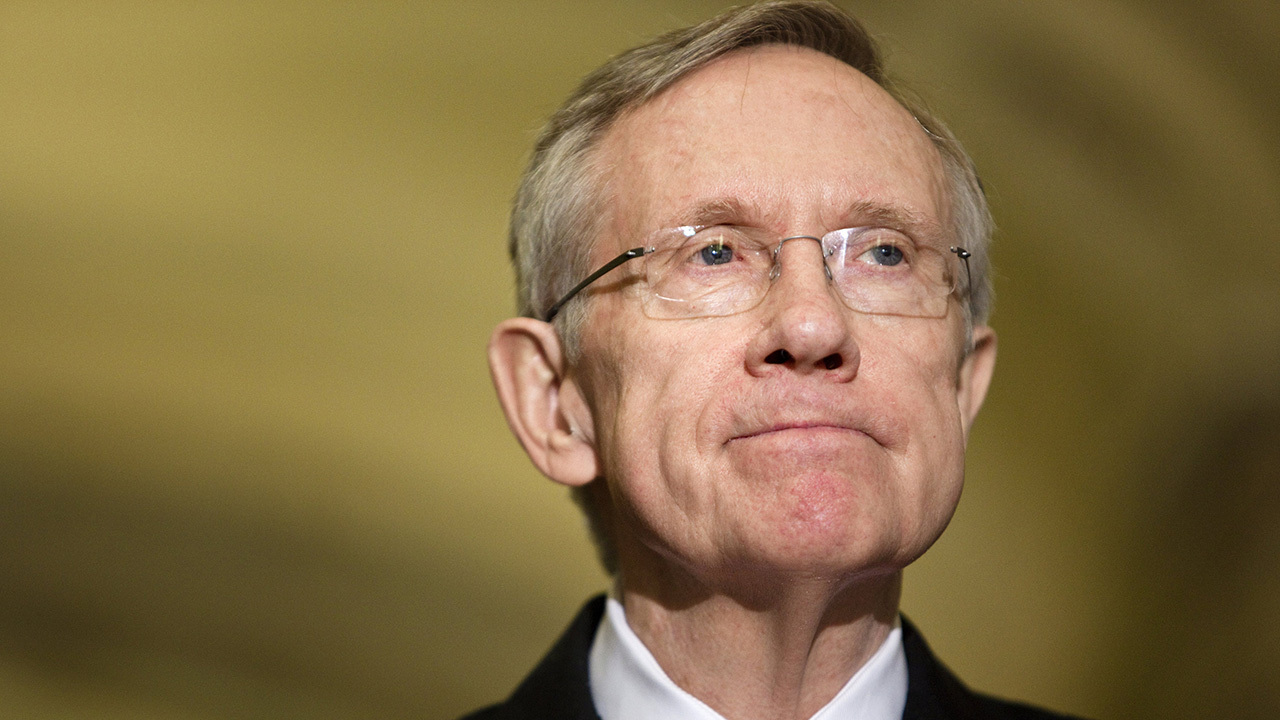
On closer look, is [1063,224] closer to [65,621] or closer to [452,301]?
[452,301]

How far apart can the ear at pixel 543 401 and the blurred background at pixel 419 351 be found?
1.32 meters

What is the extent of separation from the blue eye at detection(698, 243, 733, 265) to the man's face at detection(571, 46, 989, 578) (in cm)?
4

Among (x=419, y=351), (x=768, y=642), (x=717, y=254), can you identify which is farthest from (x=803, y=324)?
(x=419, y=351)

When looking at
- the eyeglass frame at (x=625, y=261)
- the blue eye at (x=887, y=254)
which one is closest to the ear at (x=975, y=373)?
the eyeglass frame at (x=625, y=261)

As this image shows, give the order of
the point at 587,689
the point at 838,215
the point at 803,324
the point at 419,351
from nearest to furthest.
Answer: the point at 803,324 < the point at 838,215 < the point at 587,689 < the point at 419,351

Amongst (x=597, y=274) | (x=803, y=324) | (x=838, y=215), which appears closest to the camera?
(x=803, y=324)

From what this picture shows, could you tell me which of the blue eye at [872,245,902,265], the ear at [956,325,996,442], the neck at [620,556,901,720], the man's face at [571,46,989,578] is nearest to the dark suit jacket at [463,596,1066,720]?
the neck at [620,556,901,720]

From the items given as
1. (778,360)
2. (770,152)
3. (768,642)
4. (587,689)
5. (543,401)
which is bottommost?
(587,689)

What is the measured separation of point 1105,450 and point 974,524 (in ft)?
1.39

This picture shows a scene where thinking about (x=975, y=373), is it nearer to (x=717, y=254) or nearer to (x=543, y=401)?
(x=717, y=254)

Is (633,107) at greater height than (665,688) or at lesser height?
greater

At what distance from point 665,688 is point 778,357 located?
0.58 m

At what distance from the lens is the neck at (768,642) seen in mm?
1776

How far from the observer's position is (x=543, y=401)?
6.75ft
